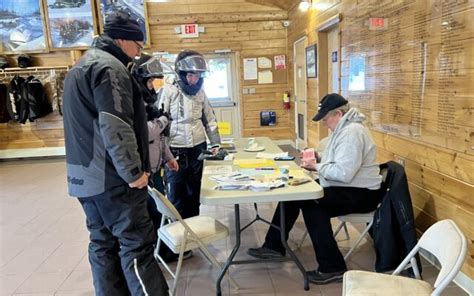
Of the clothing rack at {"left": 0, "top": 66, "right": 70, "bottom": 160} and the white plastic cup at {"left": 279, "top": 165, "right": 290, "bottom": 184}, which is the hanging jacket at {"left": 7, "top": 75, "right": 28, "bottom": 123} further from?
the white plastic cup at {"left": 279, "top": 165, "right": 290, "bottom": 184}

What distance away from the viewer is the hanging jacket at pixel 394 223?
2.27m

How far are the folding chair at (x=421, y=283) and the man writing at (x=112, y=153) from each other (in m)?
0.95

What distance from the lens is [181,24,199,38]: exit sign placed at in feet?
23.6

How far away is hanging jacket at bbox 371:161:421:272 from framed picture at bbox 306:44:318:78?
3104mm

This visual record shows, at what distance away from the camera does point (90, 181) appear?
175cm

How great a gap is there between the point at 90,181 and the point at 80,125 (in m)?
0.26

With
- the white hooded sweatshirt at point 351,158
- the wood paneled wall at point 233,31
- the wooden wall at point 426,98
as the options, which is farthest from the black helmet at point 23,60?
the white hooded sweatshirt at point 351,158

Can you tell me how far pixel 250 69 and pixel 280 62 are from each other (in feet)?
1.99

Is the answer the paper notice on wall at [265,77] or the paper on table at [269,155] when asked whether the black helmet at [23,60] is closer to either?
the paper notice on wall at [265,77]

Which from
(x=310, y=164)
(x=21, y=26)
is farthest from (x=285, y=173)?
(x=21, y=26)

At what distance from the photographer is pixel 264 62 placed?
7.47m

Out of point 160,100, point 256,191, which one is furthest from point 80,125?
point 160,100

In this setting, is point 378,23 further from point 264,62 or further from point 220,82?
point 220,82

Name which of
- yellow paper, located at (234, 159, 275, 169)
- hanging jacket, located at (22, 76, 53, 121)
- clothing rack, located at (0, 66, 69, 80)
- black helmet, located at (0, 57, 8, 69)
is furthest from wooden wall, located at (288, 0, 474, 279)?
black helmet, located at (0, 57, 8, 69)
